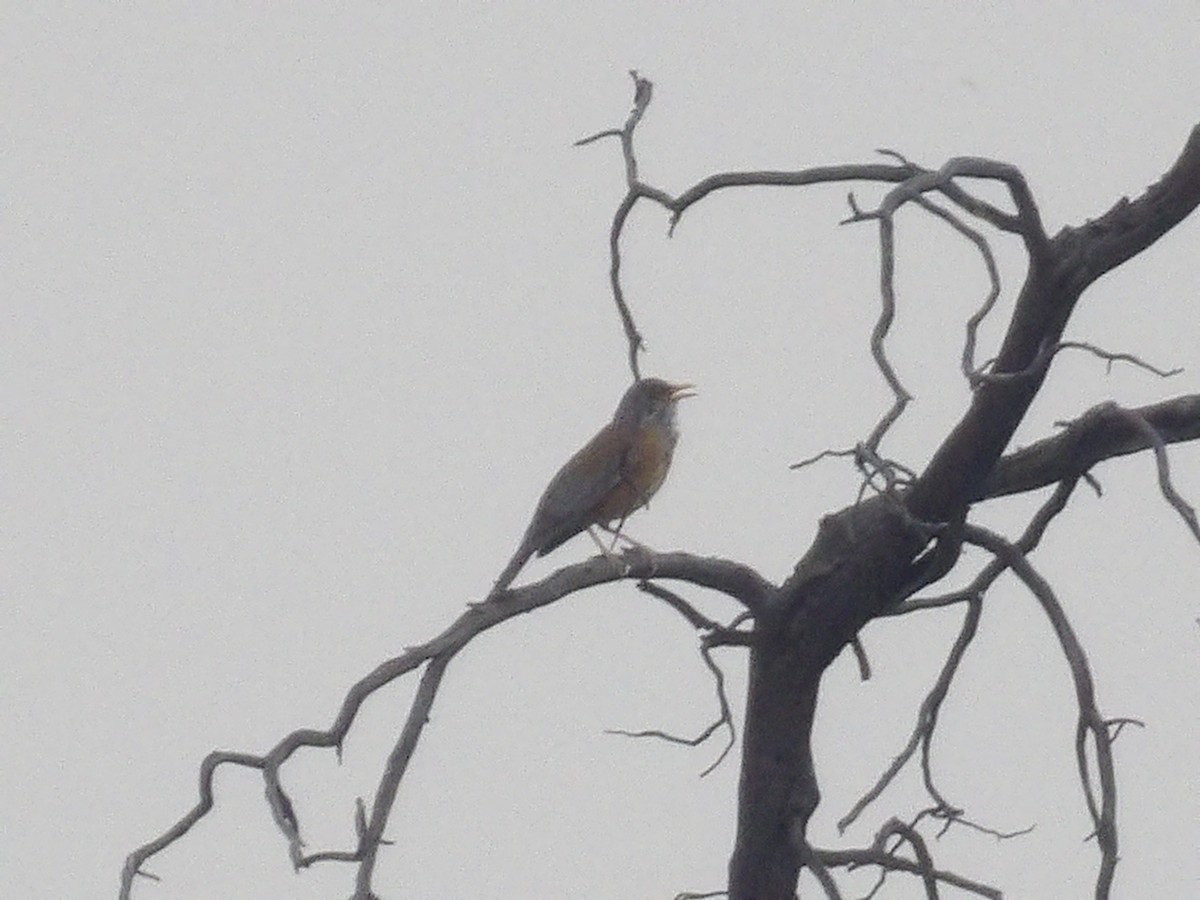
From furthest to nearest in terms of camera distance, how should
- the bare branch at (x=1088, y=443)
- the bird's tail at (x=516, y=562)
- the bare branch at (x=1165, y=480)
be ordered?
the bird's tail at (x=516, y=562) → the bare branch at (x=1088, y=443) → the bare branch at (x=1165, y=480)

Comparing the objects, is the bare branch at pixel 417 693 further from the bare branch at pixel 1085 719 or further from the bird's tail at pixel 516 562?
the bird's tail at pixel 516 562

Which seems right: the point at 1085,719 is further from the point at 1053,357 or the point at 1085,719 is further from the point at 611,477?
the point at 611,477

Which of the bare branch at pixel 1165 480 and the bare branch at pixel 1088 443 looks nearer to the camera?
the bare branch at pixel 1165 480

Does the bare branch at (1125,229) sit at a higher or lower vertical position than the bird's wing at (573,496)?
lower

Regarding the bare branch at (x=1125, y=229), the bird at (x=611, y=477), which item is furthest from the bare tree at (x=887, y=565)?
the bird at (x=611, y=477)

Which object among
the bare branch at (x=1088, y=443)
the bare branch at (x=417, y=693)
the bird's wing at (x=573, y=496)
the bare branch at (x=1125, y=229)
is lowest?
the bare branch at (x=417, y=693)

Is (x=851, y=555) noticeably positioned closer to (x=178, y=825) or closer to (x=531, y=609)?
(x=531, y=609)

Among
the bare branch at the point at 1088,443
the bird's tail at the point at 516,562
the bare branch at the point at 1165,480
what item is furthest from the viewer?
the bird's tail at the point at 516,562

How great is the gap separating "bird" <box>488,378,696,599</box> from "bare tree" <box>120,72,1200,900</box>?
1.39 meters

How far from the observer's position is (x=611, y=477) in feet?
A: 24.0

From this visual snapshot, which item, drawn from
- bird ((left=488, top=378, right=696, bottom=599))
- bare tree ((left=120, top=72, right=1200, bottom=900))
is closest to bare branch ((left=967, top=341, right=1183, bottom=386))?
bare tree ((left=120, top=72, right=1200, bottom=900))

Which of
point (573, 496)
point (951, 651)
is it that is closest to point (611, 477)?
point (573, 496)

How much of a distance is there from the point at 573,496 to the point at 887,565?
2.04 m

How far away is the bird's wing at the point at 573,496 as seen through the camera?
7.15 meters
